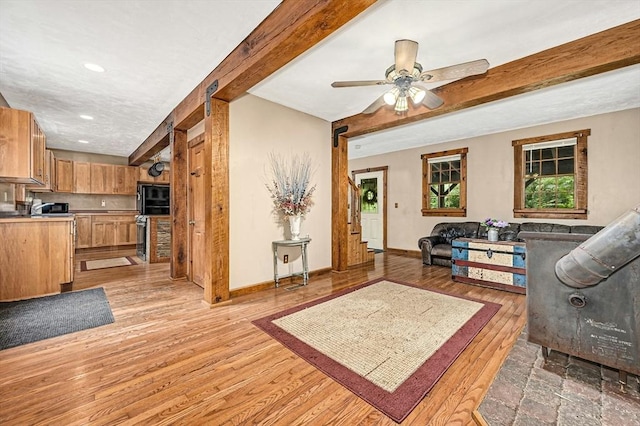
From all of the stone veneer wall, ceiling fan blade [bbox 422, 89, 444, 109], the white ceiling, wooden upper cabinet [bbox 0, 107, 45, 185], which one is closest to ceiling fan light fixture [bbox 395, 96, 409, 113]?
ceiling fan blade [bbox 422, 89, 444, 109]

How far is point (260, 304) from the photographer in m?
3.23

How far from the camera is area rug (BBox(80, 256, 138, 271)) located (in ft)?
16.9

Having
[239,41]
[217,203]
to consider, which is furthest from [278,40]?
[217,203]

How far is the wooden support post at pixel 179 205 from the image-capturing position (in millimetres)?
4348

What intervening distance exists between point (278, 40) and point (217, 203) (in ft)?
6.11

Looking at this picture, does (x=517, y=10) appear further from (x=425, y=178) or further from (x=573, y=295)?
(x=425, y=178)

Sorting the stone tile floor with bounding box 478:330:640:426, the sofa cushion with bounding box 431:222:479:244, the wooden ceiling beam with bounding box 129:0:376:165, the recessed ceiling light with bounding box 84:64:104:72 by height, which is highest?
the recessed ceiling light with bounding box 84:64:104:72

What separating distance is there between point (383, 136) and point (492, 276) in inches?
131

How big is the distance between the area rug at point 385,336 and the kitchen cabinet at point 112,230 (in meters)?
6.37

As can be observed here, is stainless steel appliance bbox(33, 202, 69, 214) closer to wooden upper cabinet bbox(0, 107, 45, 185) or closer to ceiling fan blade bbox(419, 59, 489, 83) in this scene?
wooden upper cabinet bbox(0, 107, 45, 185)

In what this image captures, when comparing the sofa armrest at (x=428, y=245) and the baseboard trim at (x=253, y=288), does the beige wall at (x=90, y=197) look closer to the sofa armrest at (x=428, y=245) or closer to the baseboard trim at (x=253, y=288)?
the baseboard trim at (x=253, y=288)

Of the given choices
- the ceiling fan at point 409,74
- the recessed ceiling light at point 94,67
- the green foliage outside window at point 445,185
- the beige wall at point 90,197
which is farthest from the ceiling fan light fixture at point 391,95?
the beige wall at point 90,197

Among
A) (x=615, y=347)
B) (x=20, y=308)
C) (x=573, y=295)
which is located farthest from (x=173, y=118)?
(x=615, y=347)

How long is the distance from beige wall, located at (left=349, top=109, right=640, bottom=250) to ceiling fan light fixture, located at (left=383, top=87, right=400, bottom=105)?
12.5 ft
